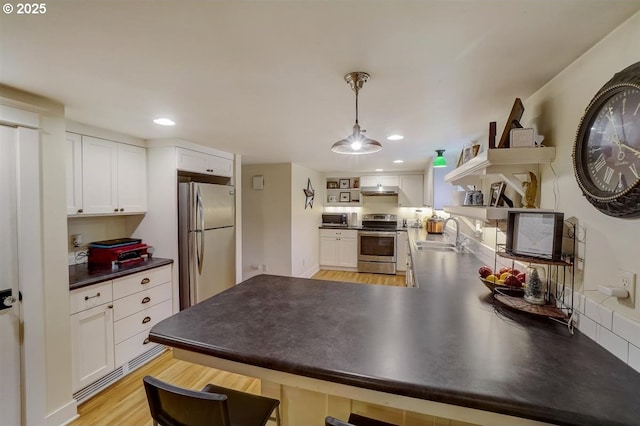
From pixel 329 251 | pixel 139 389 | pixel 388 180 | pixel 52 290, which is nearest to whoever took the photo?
pixel 52 290

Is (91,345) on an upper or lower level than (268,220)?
lower

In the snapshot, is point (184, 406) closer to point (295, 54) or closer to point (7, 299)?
point (295, 54)

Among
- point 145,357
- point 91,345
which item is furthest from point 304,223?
point 91,345

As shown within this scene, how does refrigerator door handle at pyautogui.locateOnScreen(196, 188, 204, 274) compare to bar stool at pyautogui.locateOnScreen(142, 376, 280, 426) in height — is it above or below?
above

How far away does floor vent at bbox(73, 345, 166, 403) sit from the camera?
1981 mm

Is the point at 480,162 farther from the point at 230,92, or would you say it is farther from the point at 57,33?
the point at 57,33

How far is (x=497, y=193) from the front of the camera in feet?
6.52

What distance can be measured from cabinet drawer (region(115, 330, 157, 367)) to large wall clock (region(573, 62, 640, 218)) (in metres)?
2.96

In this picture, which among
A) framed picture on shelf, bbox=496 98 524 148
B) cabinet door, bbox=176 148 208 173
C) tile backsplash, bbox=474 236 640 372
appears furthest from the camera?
cabinet door, bbox=176 148 208 173

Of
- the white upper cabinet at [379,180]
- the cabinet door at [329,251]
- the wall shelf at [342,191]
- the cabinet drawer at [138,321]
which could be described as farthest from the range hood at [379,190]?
the cabinet drawer at [138,321]

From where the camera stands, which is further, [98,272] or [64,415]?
[98,272]

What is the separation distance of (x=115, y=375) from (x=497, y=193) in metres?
3.44

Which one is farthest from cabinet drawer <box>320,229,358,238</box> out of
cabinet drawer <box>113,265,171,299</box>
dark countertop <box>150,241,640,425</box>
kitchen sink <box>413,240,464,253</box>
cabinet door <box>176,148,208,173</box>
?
dark countertop <box>150,241,640,425</box>

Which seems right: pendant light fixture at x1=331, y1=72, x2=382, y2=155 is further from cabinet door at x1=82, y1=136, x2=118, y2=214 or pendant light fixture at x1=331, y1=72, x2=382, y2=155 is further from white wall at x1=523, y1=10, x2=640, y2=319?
cabinet door at x1=82, y1=136, x2=118, y2=214
